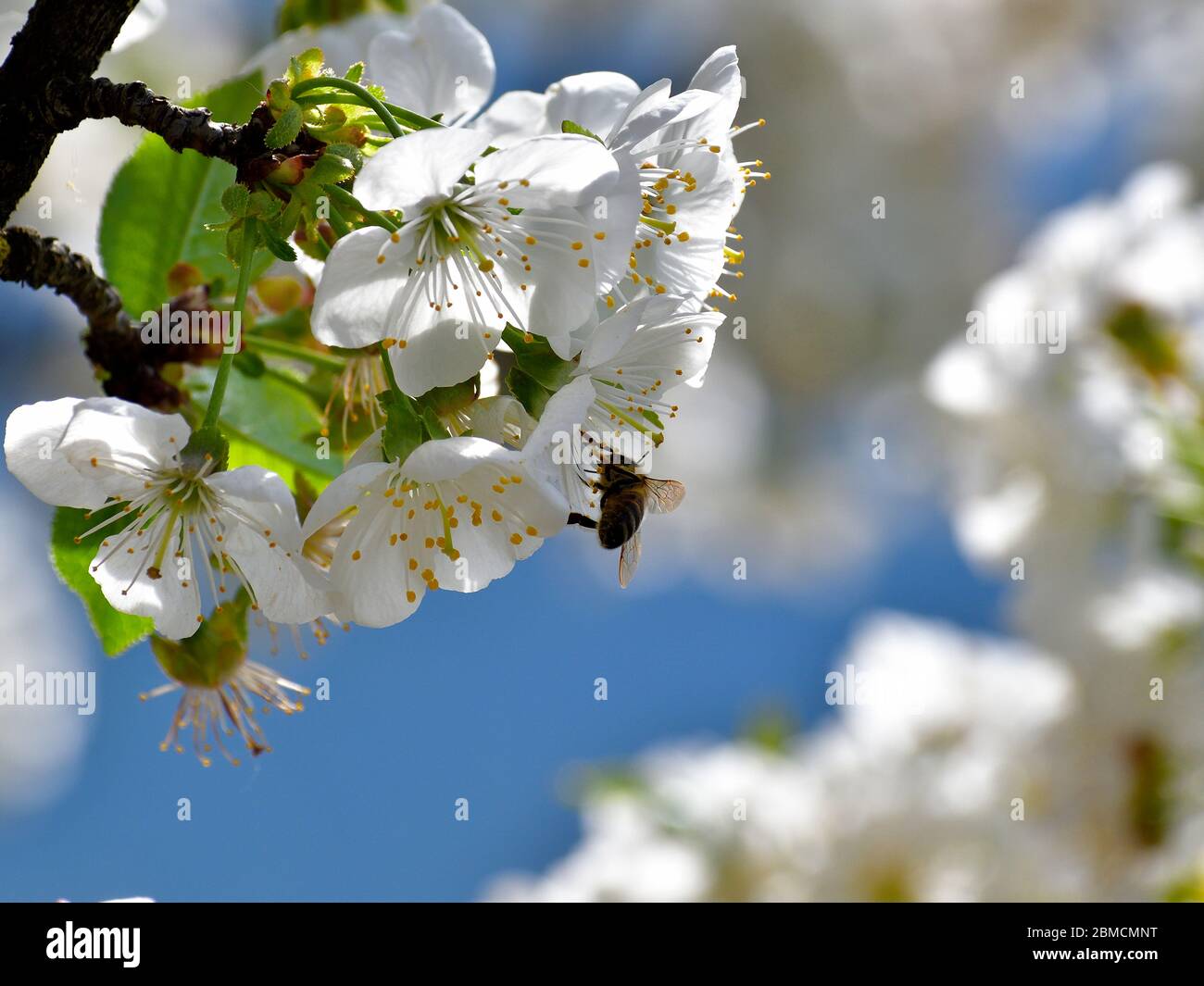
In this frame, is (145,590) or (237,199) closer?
(237,199)

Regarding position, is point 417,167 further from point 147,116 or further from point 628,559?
point 628,559

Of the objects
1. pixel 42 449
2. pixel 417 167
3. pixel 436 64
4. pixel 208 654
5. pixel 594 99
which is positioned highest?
pixel 436 64

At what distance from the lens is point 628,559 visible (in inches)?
43.2

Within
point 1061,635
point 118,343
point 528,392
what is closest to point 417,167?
point 528,392

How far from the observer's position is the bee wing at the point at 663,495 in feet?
3.67

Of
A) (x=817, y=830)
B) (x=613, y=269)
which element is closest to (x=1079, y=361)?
(x=817, y=830)

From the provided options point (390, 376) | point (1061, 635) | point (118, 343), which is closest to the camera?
point (390, 376)

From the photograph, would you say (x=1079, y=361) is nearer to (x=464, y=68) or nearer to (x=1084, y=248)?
(x=1084, y=248)

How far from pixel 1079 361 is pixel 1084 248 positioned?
1.20ft

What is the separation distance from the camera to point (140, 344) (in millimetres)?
942

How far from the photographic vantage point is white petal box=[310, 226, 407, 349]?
0.71 m

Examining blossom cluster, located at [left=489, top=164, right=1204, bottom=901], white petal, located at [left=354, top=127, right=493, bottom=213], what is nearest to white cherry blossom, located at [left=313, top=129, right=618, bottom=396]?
white petal, located at [left=354, top=127, right=493, bottom=213]

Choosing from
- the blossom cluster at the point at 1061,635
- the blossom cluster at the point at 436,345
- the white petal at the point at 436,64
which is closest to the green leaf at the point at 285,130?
the blossom cluster at the point at 436,345

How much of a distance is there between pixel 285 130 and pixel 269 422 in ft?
1.15
